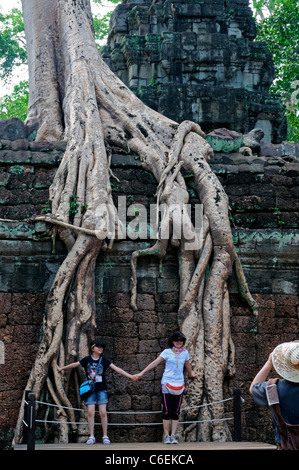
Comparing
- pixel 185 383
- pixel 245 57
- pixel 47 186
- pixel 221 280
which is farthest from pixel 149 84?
pixel 185 383

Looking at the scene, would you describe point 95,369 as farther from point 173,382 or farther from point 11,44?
point 11,44

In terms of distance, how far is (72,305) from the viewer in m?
6.99

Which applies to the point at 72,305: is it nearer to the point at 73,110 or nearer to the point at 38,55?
the point at 73,110

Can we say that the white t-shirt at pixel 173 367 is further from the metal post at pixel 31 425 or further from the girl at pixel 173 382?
the metal post at pixel 31 425

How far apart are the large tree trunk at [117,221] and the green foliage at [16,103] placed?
34.4 feet

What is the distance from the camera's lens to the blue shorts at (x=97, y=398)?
6.51 m

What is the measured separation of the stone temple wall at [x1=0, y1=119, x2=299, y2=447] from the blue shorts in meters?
0.56

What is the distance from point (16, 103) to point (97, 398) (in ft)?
45.1

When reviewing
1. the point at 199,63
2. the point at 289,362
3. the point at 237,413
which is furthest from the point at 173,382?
the point at 199,63

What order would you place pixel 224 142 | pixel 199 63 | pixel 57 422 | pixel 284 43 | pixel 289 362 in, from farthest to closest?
pixel 284 43 → pixel 199 63 → pixel 224 142 → pixel 57 422 → pixel 289 362

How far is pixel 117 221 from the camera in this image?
24.0 feet

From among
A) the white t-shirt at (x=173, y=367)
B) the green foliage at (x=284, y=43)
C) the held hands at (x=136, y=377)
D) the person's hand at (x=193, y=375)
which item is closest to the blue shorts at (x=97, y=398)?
the held hands at (x=136, y=377)

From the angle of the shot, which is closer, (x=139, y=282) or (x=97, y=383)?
(x=97, y=383)

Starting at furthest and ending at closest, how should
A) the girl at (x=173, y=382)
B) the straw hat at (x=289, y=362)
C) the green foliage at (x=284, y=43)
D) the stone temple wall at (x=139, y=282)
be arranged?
the green foliage at (x=284, y=43)
the stone temple wall at (x=139, y=282)
the girl at (x=173, y=382)
the straw hat at (x=289, y=362)
